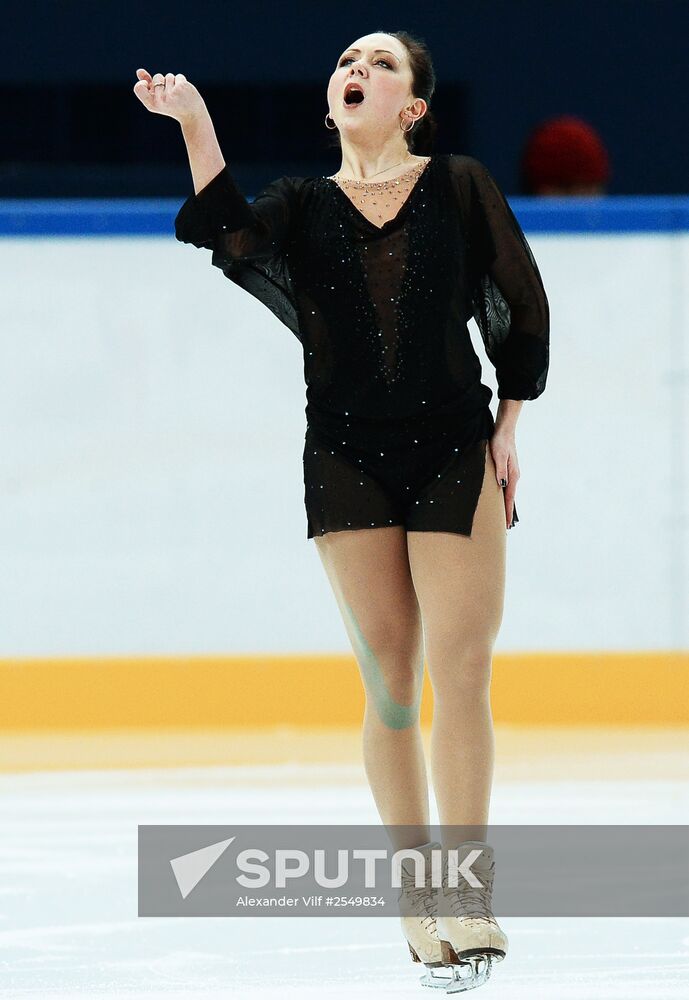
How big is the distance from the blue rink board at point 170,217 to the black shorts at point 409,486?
273 cm

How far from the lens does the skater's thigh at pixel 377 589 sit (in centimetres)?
252

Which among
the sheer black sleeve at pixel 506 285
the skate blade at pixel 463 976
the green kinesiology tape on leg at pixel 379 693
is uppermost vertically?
the sheer black sleeve at pixel 506 285

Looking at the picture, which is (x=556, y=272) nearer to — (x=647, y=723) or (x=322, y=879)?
(x=647, y=723)

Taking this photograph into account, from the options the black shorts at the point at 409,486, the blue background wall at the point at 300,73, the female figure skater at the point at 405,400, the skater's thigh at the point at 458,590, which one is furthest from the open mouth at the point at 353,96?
the blue background wall at the point at 300,73

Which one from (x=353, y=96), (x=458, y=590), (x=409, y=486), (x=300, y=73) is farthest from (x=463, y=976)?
(x=300, y=73)

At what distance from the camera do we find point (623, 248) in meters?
5.12

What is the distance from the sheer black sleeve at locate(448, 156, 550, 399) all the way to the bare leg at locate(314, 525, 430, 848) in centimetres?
32

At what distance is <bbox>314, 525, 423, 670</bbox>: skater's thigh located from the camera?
252 cm

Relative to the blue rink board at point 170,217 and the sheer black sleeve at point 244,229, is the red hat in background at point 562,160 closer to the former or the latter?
the blue rink board at point 170,217

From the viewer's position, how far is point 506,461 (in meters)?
2.58

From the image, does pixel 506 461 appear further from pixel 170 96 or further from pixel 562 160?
pixel 562 160

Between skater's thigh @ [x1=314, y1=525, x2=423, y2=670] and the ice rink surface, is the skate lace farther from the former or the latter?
skater's thigh @ [x1=314, y1=525, x2=423, y2=670]

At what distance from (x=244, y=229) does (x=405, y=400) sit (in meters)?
0.35

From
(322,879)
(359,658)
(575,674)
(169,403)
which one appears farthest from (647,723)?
(359,658)
